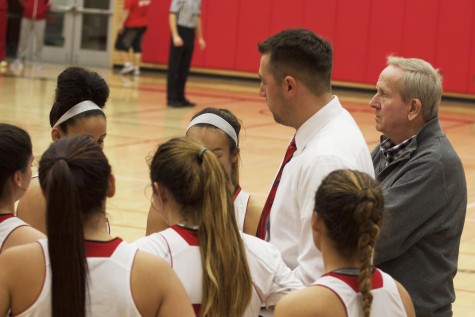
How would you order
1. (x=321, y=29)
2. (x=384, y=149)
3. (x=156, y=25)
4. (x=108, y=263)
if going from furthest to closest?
(x=156, y=25), (x=321, y=29), (x=384, y=149), (x=108, y=263)

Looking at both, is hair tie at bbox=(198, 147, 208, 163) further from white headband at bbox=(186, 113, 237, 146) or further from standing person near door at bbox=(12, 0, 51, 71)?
standing person near door at bbox=(12, 0, 51, 71)

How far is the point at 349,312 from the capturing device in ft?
8.41

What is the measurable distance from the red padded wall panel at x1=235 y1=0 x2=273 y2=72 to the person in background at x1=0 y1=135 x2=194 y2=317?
55.7 ft

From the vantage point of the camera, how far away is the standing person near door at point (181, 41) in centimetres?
1479

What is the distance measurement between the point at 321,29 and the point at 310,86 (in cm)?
1579

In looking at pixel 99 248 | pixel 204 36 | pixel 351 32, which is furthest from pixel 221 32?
pixel 99 248

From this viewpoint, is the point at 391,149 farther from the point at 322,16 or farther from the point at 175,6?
the point at 322,16

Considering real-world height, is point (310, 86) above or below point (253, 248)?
above

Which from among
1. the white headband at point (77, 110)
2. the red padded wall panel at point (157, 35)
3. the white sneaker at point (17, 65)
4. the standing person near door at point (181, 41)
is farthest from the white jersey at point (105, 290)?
the red padded wall panel at point (157, 35)

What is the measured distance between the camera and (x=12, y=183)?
9.23 ft

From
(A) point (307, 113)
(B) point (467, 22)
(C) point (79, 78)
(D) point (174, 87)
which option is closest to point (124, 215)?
(C) point (79, 78)

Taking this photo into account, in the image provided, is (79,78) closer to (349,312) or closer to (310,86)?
(310,86)

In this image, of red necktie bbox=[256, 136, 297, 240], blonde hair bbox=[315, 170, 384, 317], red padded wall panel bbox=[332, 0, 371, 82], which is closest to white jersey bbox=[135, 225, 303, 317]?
→ blonde hair bbox=[315, 170, 384, 317]

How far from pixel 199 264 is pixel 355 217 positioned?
47cm
